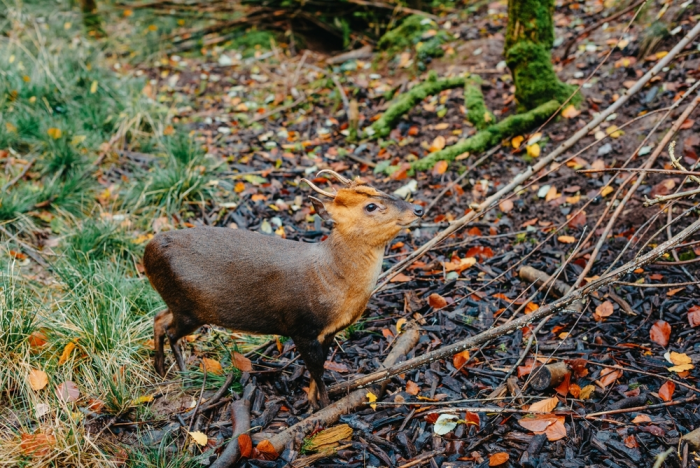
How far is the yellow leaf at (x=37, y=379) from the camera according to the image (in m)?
3.71

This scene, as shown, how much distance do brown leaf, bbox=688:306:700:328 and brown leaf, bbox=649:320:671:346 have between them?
0.14 meters

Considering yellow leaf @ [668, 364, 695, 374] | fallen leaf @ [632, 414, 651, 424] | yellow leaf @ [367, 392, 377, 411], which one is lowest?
yellow leaf @ [367, 392, 377, 411]

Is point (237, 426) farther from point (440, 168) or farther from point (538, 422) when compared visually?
point (440, 168)

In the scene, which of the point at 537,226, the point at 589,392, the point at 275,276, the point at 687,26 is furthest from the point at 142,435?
the point at 687,26

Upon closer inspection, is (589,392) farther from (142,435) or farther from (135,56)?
(135,56)

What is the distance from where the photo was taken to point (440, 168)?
242 inches

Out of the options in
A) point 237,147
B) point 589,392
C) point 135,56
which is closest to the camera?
point 589,392

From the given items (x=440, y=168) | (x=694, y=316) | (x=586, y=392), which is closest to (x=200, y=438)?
(x=586, y=392)

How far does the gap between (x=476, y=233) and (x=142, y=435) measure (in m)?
3.19

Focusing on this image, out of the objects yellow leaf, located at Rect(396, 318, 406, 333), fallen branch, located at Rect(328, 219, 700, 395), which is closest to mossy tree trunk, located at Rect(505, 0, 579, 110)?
yellow leaf, located at Rect(396, 318, 406, 333)

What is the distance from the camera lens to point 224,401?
381 cm

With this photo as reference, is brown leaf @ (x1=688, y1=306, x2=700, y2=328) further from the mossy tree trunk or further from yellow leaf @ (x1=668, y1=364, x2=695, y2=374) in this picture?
the mossy tree trunk

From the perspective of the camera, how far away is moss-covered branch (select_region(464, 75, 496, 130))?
6.40 m

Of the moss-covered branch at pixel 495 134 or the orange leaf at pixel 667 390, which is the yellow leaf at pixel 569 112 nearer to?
the moss-covered branch at pixel 495 134
